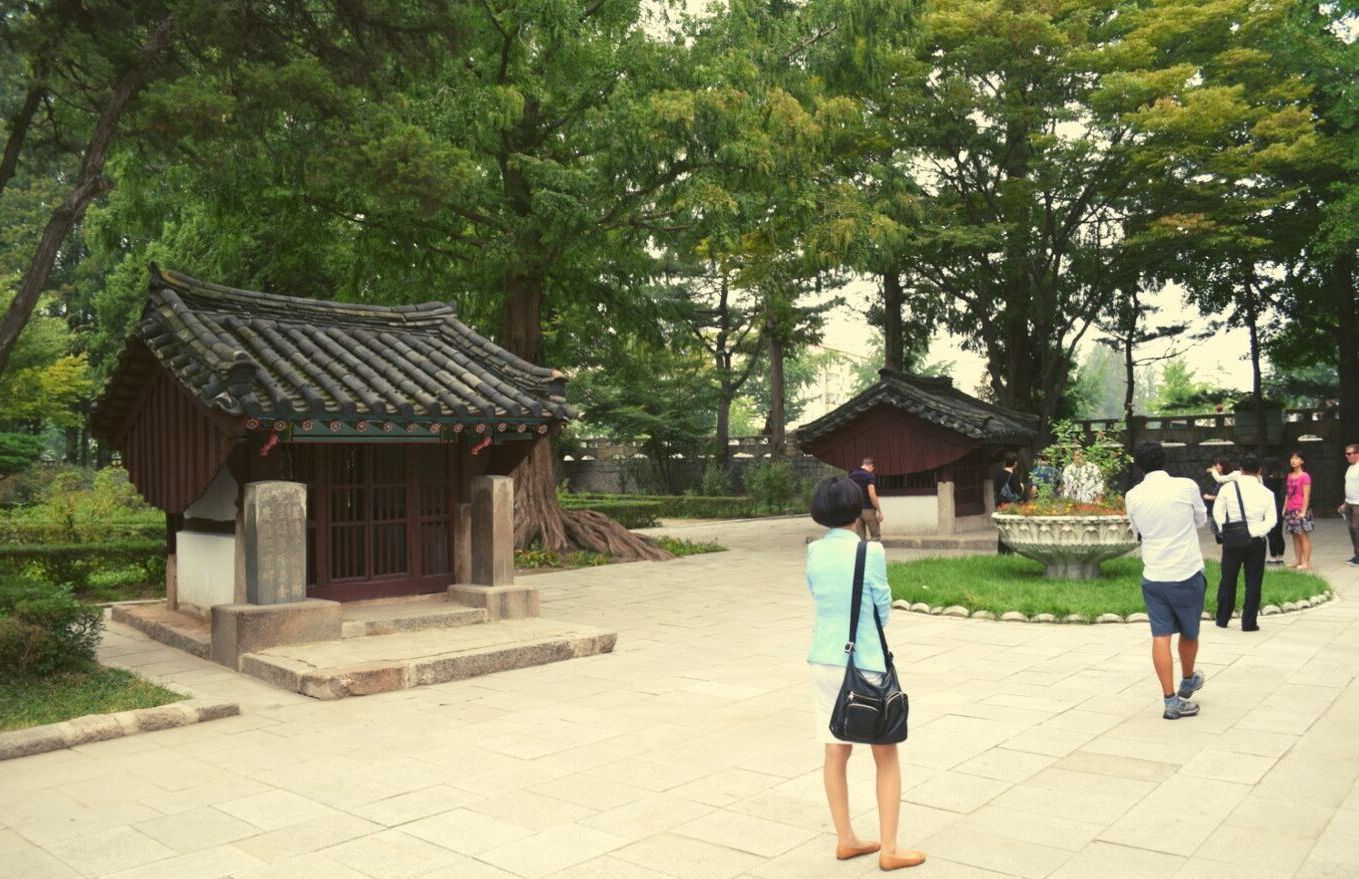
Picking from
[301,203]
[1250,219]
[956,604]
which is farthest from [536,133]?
[1250,219]

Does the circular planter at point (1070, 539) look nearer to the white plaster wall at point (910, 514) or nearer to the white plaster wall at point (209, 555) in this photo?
the white plaster wall at point (910, 514)

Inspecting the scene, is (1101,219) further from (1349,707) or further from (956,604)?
(1349,707)

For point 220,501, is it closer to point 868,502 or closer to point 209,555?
point 209,555

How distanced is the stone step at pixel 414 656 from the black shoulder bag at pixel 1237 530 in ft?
19.1

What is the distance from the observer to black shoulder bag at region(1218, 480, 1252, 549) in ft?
30.7

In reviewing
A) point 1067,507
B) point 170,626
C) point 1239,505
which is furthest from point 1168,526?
point 170,626

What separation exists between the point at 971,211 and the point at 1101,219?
355 centimetres

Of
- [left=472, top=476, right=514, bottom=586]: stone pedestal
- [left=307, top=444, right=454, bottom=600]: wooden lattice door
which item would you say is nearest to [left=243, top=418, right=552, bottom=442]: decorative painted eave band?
[left=307, top=444, right=454, bottom=600]: wooden lattice door

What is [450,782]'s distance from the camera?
5703 mm

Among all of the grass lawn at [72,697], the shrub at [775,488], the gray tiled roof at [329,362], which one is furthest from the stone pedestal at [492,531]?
the shrub at [775,488]

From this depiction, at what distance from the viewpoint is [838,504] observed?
14.6 ft

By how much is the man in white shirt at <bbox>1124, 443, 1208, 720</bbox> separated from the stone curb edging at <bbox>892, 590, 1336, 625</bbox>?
3.68 metres

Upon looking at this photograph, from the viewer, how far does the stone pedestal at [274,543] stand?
900 centimetres

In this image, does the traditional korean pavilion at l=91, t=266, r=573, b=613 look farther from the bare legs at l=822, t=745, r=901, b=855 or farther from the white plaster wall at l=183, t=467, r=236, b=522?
the bare legs at l=822, t=745, r=901, b=855
